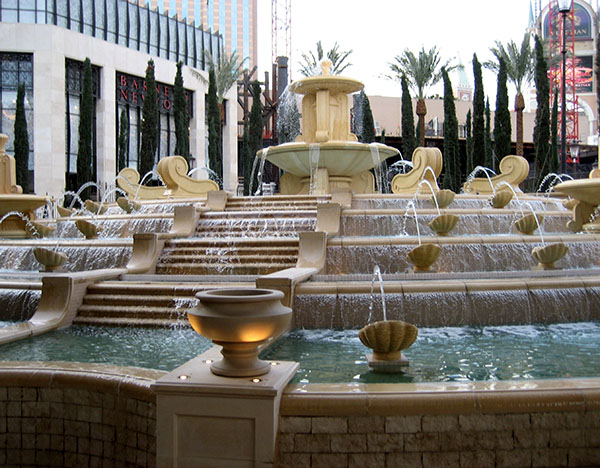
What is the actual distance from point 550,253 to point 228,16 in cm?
13216

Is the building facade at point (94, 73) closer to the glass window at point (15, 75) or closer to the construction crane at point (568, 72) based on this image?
the glass window at point (15, 75)

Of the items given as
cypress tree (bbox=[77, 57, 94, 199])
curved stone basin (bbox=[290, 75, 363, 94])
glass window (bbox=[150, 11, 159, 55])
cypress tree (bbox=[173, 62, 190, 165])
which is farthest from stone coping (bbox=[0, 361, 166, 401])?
glass window (bbox=[150, 11, 159, 55])

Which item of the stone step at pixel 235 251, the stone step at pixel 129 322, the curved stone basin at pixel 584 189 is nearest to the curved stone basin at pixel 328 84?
the curved stone basin at pixel 584 189

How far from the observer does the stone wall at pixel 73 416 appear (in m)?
4.65

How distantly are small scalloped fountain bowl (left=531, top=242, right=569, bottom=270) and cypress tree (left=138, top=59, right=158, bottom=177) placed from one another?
29.0 m

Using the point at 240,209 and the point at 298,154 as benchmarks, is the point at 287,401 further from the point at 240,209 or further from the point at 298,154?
the point at 298,154

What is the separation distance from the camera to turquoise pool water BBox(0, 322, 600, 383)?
Result: 576cm

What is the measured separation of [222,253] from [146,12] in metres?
40.1

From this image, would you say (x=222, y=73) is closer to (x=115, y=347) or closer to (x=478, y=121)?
(x=478, y=121)

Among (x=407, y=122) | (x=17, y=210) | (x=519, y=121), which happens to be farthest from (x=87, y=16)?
(x=519, y=121)

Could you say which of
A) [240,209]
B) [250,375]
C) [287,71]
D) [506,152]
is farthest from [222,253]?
[287,71]

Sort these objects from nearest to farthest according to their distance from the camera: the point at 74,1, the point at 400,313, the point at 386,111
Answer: the point at 400,313 → the point at 74,1 → the point at 386,111

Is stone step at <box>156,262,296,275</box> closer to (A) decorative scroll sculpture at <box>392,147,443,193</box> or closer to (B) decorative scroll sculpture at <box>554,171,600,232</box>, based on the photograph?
(B) decorative scroll sculpture at <box>554,171,600,232</box>

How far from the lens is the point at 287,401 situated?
4297 millimetres
